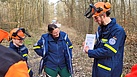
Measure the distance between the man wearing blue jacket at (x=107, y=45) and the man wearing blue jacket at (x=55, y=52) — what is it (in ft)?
4.85

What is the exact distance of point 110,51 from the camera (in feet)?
11.9

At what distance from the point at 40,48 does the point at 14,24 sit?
19.3 meters

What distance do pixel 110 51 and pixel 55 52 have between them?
1860mm

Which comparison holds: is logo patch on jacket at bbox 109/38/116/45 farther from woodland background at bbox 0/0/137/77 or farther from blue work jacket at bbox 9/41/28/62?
woodland background at bbox 0/0/137/77

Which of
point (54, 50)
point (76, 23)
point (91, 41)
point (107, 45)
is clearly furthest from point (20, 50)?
point (76, 23)

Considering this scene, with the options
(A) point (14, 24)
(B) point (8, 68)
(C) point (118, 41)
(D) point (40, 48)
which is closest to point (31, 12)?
(A) point (14, 24)

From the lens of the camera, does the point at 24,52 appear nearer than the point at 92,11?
No

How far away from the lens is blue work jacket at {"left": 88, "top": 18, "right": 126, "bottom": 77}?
11.9 ft

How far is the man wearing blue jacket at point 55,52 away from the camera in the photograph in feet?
17.0

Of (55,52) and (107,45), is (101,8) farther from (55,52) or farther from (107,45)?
(55,52)

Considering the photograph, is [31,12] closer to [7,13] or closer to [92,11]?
[7,13]

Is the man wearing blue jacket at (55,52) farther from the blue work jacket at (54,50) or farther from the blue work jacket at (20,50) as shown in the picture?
the blue work jacket at (20,50)

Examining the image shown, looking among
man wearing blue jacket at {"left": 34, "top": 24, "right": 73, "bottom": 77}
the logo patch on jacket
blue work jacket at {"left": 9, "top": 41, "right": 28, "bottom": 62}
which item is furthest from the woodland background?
the logo patch on jacket

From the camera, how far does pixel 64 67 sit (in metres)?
5.34
